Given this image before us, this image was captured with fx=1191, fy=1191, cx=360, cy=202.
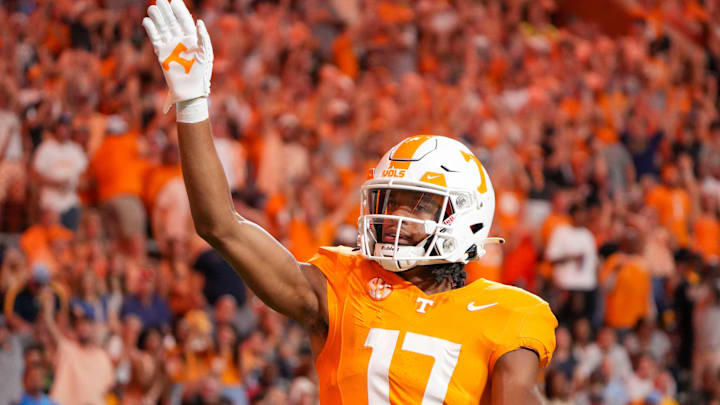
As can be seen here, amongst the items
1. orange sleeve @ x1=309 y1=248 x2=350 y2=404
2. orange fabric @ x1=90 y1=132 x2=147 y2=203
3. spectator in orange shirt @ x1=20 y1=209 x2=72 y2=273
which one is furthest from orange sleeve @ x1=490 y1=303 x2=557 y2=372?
orange fabric @ x1=90 y1=132 x2=147 y2=203

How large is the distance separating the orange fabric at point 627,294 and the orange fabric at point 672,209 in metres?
1.53

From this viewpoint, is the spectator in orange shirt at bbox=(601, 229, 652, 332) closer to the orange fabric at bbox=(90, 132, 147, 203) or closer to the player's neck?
the orange fabric at bbox=(90, 132, 147, 203)

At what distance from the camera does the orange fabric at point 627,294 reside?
1120 centimetres

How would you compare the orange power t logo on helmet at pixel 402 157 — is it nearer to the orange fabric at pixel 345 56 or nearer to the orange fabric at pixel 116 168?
the orange fabric at pixel 116 168

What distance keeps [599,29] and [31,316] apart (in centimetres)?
1219

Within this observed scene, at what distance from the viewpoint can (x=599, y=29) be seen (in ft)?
58.5

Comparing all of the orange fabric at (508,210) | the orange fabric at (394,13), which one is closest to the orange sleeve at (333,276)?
the orange fabric at (508,210)

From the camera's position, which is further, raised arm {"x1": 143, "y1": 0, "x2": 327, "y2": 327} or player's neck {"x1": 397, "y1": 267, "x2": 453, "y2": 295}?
player's neck {"x1": 397, "y1": 267, "x2": 453, "y2": 295}

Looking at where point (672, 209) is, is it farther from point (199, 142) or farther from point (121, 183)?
point (199, 142)

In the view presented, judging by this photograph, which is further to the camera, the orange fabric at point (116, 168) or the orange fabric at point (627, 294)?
the orange fabric at point (627, 294)

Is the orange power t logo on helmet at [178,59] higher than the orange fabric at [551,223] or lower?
higher

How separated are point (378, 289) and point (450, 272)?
0.78 ft

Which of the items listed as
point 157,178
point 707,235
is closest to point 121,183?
point 157,178

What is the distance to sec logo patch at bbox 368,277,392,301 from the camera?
10.7 feet
